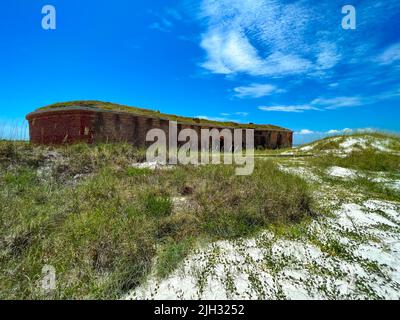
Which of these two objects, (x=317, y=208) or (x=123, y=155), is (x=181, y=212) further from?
(x=123, y=155)

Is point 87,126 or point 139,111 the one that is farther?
point 139,111

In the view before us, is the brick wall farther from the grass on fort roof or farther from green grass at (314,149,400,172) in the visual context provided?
green grass at (314,149,400,172)

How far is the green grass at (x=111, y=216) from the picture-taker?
2.70m

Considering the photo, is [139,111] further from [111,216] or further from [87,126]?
[111,216]

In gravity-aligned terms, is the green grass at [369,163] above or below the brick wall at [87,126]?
below

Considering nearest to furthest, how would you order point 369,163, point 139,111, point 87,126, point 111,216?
1. point 111,216
2. point 369,163
3. point 87,126
4. point 139,111

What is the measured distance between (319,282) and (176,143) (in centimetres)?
1577

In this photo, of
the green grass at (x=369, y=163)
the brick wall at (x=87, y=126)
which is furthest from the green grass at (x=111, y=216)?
the brick wall at (x=87, y=126)

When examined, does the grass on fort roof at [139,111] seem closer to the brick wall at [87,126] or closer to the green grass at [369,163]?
the brick wall at [87,126]

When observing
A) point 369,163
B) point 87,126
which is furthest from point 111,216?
point 369,163

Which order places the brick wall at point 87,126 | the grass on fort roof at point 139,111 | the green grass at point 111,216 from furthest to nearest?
the grass on fort roof at point 139,111, the brick wall at point 87,126, the green grass at point 111,216

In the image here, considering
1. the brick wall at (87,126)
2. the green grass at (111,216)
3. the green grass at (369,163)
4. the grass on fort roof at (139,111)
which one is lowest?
the green grass at (111,216)

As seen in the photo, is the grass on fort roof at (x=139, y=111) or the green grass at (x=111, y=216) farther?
the grass on fort roof at (x=139, y=111)

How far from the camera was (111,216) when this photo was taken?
3.92 m
